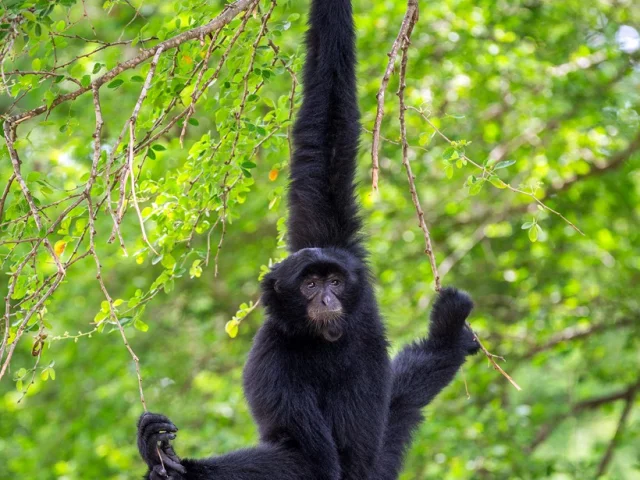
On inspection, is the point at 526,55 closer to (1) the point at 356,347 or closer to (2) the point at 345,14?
(2) the point at 345,14

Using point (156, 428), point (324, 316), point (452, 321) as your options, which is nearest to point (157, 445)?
point (156, 428)

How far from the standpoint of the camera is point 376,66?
10078 millimetres

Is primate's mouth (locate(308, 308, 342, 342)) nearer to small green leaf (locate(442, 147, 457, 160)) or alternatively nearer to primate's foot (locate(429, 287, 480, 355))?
primate's foot (locate(429, 287, 480, 355))

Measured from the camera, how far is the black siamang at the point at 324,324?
184 inches

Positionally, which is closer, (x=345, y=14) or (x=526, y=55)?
(x=345, y=14)

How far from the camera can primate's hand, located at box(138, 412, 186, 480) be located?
3975 mm

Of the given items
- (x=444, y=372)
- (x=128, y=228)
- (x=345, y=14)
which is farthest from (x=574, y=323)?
(x=345, y=14)

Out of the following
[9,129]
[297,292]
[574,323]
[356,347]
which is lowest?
[574,323]

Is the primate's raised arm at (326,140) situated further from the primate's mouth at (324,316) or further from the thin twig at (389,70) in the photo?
the thin twig at (389,70)

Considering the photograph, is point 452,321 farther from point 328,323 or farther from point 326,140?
point 326,140

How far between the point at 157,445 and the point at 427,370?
217 centimetres

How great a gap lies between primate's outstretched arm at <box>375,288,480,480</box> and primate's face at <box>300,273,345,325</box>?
3.06 ft

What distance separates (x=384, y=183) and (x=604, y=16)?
10.9 feet

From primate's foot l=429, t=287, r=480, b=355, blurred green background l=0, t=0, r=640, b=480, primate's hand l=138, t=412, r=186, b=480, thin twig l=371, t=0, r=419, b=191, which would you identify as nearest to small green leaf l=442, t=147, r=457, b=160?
thin twig l=371, t=0, r=419, b=191
